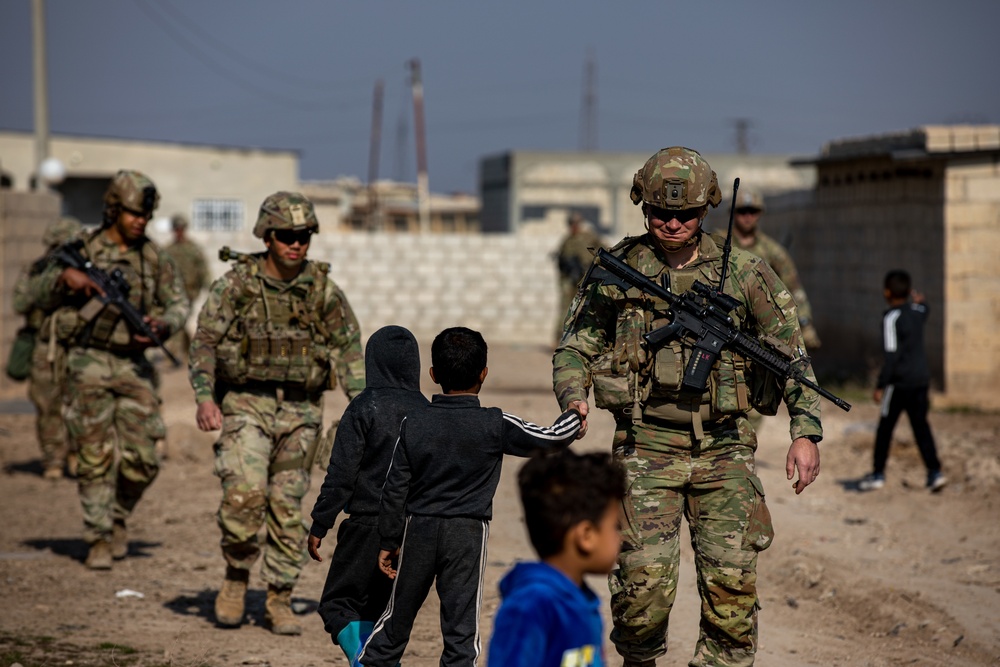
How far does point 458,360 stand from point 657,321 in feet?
2.97

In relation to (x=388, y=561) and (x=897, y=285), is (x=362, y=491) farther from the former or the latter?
(x=897, y=285)

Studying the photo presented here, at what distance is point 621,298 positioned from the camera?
15.4ft

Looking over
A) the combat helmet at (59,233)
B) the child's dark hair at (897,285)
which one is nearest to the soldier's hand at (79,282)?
the combat helmet at (59,233)

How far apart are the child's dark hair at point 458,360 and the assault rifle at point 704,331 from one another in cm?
74

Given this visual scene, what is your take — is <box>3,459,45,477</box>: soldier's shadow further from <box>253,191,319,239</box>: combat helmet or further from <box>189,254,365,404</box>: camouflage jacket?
<box>253,191,319,239</box>: combat helmet

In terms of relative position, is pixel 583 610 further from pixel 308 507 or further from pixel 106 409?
pixel 308 507

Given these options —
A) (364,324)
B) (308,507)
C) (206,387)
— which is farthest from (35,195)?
(206,387)

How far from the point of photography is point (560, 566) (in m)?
2.88

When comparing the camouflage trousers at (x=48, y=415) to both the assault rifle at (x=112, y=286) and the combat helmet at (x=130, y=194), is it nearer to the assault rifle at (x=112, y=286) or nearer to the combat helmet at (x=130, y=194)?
the assault rifle at (x=112, y=286)

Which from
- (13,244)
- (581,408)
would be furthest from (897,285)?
(13,244)

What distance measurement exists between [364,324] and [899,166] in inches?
429

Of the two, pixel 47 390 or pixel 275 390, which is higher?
pixel 275 390

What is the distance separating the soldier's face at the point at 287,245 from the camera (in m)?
5.95

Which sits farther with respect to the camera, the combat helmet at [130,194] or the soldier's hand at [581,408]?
the combat helmet at [130,194]
